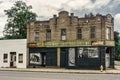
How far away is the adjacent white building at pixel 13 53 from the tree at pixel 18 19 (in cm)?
1778

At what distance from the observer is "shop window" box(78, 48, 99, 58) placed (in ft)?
153

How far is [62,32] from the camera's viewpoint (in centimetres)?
4975

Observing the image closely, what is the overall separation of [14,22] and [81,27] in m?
29.9

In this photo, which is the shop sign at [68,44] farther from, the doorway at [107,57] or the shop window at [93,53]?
the doorway at [107,57]

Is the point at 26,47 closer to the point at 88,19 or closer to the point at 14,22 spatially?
the point at 88,19

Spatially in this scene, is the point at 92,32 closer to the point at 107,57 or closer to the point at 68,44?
the point at 68,44

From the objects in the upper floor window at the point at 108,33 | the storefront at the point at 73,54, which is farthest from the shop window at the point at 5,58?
the upper floor window at the point at 108,33

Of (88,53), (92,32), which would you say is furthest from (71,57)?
(92,32)

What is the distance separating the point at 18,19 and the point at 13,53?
21142mm

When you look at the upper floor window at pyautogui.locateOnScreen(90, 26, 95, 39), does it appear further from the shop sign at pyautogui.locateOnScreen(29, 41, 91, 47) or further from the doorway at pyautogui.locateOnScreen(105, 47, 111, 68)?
the doorway at pyautogui.locateOnScreen(105, 47, 111, 68)

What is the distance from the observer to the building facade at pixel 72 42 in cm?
4641

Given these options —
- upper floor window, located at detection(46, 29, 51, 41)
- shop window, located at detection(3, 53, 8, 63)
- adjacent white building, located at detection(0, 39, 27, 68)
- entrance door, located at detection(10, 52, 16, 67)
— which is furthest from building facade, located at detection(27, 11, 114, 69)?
shop window, located at detection(3, 53, 8, 63)

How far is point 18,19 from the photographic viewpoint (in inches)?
2933

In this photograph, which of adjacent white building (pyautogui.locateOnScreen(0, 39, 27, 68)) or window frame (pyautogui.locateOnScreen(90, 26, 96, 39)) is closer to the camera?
window frame (pyautogui.locateOnScreen(90, 26, 96, 39))
